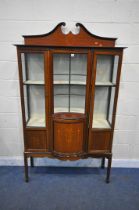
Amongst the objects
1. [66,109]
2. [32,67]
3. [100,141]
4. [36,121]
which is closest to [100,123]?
[100,141]

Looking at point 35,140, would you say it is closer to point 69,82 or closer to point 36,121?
point 36,121

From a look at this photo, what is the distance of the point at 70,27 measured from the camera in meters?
2.03

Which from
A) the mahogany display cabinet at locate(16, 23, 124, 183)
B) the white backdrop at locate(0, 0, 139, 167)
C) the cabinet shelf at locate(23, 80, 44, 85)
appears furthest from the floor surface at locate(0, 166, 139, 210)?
the cabinet shelf at locate(23, 80, 44, 85)

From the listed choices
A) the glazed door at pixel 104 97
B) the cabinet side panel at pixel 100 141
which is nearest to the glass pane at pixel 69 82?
the glazed door at pixel 104 97

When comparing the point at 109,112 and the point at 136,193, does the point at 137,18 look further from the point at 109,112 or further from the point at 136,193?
the point at 136,193

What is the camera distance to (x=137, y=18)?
2.02m

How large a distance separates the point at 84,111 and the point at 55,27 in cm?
97

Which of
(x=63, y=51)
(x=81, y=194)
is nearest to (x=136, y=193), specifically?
(x=81, y=194)

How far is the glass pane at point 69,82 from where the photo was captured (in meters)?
1.85

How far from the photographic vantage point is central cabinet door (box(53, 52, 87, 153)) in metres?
1.88

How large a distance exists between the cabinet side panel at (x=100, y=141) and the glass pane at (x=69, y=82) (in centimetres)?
32

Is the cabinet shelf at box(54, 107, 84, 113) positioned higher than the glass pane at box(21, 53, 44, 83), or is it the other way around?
the glass pane at box(21, 53, 44, 83)

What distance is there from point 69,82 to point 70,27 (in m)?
0.66

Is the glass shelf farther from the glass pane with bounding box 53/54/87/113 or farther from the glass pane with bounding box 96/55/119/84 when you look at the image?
the glass pane with bounding box 96/55/119/84
